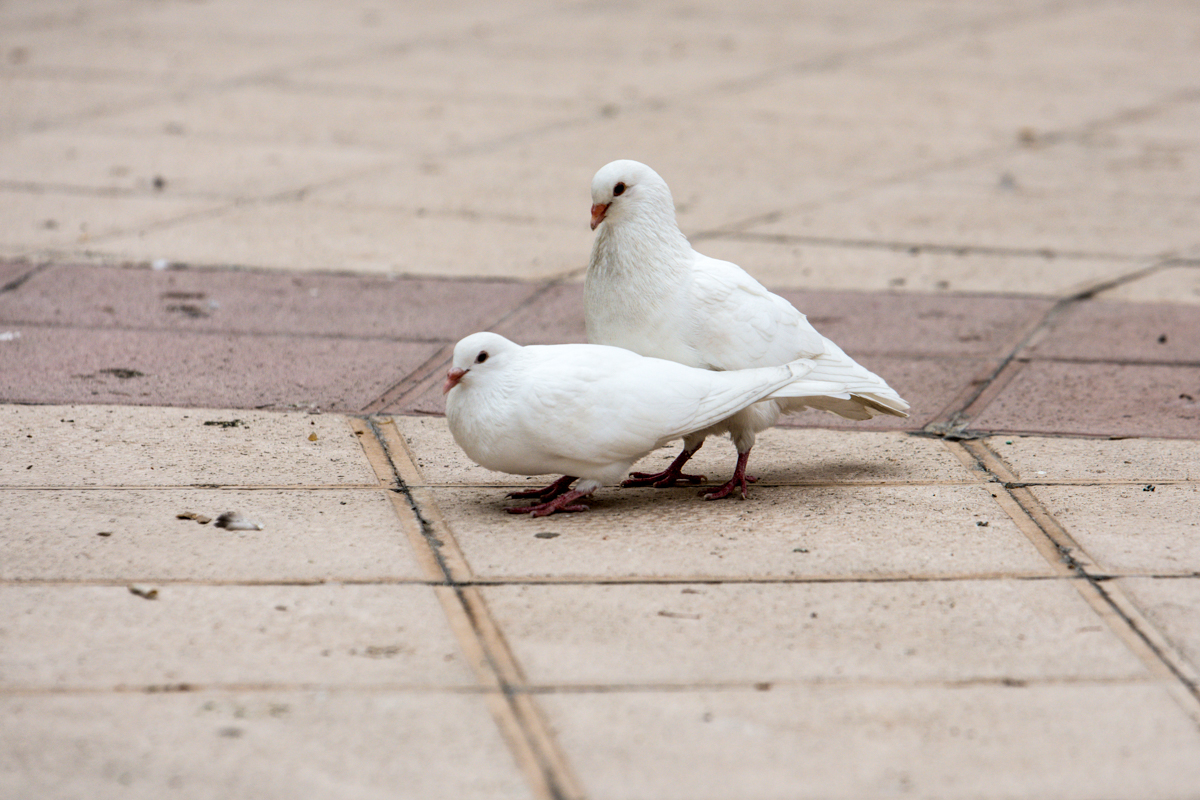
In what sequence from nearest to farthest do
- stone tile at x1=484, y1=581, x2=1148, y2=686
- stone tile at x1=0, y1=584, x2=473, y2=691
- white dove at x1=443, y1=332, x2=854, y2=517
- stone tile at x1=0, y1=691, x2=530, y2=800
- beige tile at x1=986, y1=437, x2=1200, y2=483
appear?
1. stone tile at x1=0, y1=691, x2=530, y2=800
2. stone tile at x1=0, y1=584, x2=473, y2=691
3. stone tile at x1=484, y1=581, x2=1148, y2=686
4. white dove at x1=443, y1=332, x2=854, y2=517
5. beige tile at x1=986, y1=437, x2=1200, y2=483

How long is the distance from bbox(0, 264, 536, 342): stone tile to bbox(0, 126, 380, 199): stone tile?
150 cm

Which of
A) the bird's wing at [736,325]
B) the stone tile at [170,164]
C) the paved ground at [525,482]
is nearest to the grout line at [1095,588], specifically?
the paved ground at [525,482]

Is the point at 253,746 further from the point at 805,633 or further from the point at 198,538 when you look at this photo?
the point at 805,633

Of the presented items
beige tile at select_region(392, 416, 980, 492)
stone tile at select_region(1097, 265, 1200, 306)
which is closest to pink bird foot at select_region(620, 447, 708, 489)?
beige tile at select_region(392, 416, 980, 492)

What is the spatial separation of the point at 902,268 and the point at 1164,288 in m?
1.25

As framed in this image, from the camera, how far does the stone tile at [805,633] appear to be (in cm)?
319

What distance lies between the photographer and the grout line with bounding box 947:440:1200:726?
3195mm

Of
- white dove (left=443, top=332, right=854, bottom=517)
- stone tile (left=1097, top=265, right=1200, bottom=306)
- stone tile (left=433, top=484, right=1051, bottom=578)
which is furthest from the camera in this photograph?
stone tile (left=1097, top=265, right=1200, bottom=306)

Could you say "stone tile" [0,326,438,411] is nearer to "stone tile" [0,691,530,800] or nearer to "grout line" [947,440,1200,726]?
"stone tile" [0,691,530,800]

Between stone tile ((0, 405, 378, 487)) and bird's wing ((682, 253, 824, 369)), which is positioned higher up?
bird's wing ((682, 253, 824, 369))

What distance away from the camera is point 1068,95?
11062 mm

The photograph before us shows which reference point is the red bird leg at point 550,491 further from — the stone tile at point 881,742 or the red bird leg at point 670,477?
the stone tile at point 881,742

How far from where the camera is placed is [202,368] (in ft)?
17.6

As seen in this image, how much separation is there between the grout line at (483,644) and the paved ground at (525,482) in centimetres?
1
